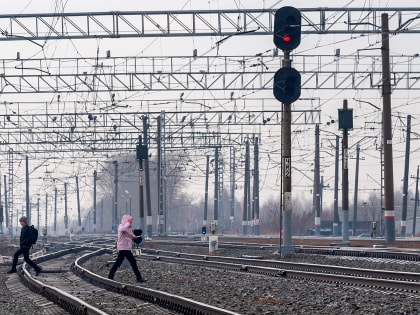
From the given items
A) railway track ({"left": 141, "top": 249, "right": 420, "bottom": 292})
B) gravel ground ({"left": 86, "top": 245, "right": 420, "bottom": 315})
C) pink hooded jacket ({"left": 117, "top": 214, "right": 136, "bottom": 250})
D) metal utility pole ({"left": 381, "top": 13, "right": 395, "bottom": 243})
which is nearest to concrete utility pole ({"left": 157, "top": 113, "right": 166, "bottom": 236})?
metal utility pole ({"left": 381, "top": 13, "right": 395, "bottom": 243})

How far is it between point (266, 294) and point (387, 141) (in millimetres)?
23197

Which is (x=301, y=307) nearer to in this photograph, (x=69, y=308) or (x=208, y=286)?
(x=69, y=308)

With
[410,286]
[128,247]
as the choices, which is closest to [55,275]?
[128,247]

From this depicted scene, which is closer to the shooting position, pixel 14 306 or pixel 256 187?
pixel 14 306

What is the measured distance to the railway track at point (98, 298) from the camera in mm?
15684

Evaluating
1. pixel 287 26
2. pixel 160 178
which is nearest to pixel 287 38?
pixel 287 26

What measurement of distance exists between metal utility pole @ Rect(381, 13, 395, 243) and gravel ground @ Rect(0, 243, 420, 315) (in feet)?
43.3

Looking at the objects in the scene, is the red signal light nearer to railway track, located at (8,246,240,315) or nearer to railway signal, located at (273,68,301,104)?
railway signal, located at (273,68,301,104)

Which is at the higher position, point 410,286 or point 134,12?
point 134,12

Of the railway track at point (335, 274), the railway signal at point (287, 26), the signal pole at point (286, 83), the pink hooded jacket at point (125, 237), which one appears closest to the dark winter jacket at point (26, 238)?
the pink hooded jacket at point (125, 237)

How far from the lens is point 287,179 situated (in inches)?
1209

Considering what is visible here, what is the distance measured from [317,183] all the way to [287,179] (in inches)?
1772

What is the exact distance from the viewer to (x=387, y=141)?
40344 millimetres

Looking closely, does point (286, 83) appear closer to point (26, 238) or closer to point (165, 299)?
point (26, 238)
